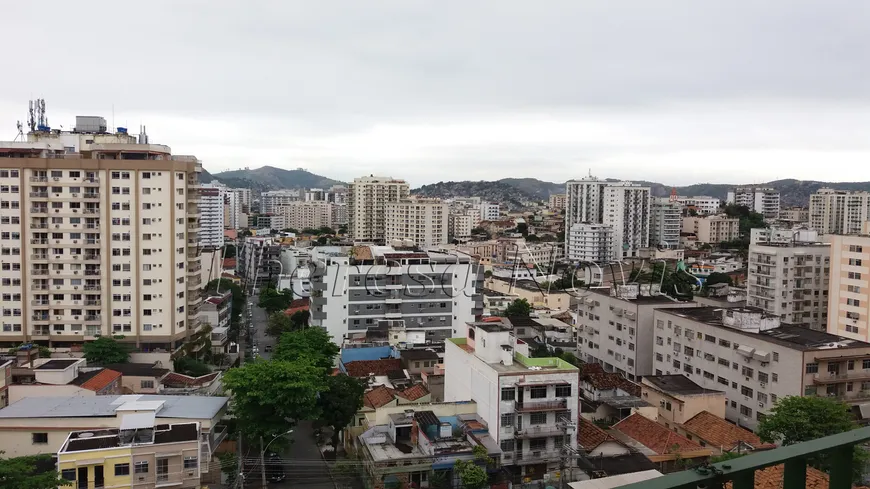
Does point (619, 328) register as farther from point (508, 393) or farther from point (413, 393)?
point (508, 393)

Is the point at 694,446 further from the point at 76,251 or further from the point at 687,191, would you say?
the point at 687,191

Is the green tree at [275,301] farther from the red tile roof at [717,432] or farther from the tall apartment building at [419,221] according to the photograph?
the tall apartment building at [419,221]

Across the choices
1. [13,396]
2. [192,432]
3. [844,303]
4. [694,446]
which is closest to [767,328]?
[694,446]

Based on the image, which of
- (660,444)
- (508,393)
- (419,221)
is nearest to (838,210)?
(419,221)

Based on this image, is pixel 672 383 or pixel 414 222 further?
pixel 414 222

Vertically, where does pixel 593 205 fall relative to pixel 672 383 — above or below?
above

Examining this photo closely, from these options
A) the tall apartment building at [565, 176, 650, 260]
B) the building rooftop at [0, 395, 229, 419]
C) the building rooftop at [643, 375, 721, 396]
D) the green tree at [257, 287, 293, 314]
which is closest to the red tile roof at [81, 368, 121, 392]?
the building rooftop at [0, 395, 229, 419]

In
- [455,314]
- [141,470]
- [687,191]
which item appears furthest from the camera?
[687,191]
